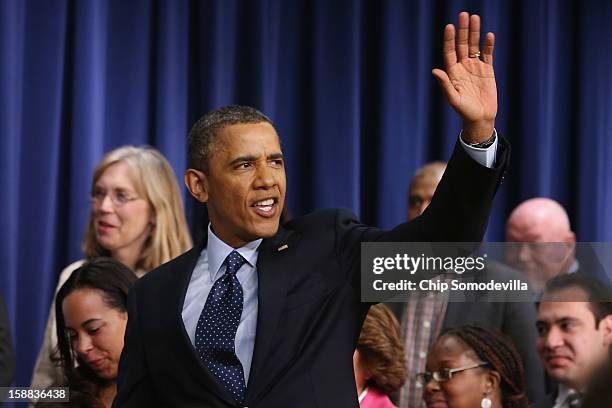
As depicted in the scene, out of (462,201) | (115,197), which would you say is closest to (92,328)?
(115,197)

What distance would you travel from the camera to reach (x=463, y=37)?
1.85 meters

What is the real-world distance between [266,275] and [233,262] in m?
0.09

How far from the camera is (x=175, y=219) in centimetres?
312

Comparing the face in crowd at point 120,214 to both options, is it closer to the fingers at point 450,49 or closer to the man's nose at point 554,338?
the man's nose at point 554,338

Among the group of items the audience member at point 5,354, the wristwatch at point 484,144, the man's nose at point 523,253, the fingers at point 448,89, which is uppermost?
the fingers at point 448,89

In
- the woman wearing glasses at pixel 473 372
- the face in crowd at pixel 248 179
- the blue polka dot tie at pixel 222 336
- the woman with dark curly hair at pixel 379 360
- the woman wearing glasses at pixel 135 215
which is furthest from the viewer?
the woman wearing glasses at pixel 135 215

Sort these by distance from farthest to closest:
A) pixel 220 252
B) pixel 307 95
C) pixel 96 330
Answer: pixel 307 95
pixel 96 330
pixel 220 252

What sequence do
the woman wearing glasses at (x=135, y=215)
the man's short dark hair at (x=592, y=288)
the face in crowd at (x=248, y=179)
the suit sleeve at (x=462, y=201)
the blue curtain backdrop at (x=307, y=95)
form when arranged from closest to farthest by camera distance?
the suit sleeve at (x=462, y=201)
the face in crowd at (x=248, y=179)
the man's short dark hair at (x=592, y=288)
the woman wearing glasses at (x=135, y=215)
the blue curtain backdrop at (x=307, y=95)

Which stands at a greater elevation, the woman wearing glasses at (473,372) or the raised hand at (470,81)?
the raised hand at (470,81)

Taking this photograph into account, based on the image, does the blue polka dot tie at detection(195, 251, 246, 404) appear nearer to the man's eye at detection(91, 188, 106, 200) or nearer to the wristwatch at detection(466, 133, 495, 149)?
the wristwatch at detection(466, 133, 495, 149)

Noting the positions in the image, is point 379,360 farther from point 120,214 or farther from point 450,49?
point 120,214

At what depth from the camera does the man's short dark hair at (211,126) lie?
2.04 meters

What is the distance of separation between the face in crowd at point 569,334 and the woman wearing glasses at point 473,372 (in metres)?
0.08

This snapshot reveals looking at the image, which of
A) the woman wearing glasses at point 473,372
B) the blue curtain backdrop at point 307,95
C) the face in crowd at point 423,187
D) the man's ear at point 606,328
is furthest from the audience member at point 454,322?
the blue curtain backdrop at point 307,95
